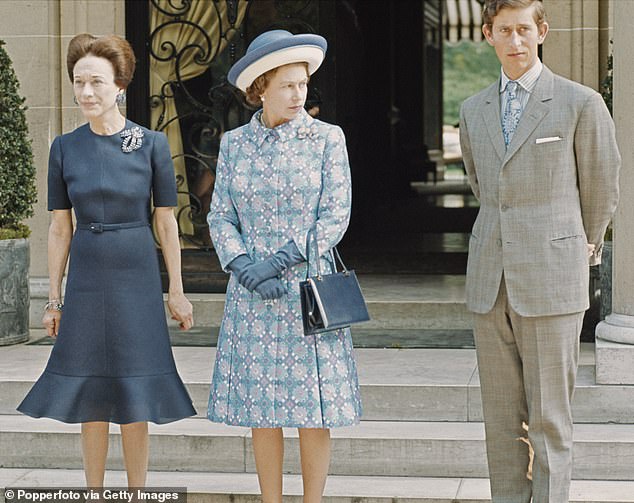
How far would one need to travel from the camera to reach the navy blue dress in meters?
5.17

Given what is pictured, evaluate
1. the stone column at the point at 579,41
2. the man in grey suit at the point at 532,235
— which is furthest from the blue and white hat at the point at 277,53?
the stone column at the point at 579,41

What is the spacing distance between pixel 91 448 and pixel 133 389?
1.04 ft

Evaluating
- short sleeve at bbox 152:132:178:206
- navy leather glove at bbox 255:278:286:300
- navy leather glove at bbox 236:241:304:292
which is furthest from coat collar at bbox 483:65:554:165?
short sleeve at bbox 152:132:178:206

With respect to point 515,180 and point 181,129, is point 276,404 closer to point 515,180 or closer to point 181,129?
point 515,180

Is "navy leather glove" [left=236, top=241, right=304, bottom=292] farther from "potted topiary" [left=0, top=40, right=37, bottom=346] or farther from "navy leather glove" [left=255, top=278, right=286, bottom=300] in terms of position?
"potted topiary" [left=0, top=40, right=37, bottom=346]

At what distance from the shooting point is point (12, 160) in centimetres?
824

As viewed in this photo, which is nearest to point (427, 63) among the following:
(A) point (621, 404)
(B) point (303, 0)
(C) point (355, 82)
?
(C) point (355, 82)

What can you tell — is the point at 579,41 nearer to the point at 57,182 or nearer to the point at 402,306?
the point at 402,306

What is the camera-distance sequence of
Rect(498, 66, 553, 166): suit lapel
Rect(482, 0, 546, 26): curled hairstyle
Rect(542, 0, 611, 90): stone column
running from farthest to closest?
1. Rect(542, 0, 611, 90): stone column
2. Rect(498, 66, 553, 166): suit lapel
3. Rect(482, 0, 546, 26): curled hairstyle

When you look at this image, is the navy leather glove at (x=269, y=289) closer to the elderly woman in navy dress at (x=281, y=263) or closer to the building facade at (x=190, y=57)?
the elderly woman in navy dress at (x=281, y=263)

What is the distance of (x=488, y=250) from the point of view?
4.93 m

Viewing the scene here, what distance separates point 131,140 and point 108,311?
2.28 feet

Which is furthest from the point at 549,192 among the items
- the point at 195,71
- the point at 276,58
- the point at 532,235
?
the point at 195,71

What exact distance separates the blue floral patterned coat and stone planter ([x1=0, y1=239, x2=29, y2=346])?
3.44m
